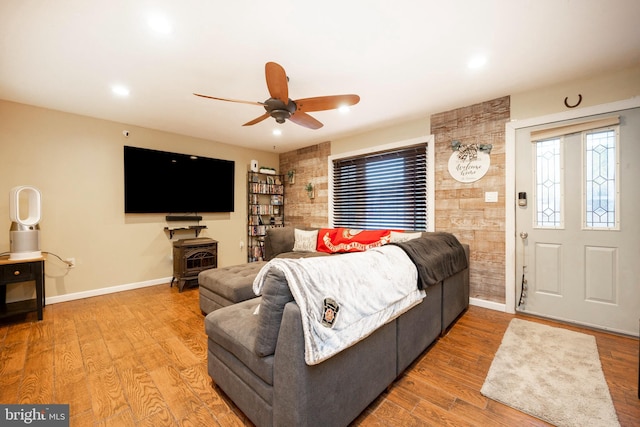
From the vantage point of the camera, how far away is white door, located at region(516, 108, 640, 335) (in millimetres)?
2334

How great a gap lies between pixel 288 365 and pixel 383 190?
3325 millimetres

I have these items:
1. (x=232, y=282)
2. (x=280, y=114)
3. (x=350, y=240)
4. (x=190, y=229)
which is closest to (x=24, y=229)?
(x=190, y=229)

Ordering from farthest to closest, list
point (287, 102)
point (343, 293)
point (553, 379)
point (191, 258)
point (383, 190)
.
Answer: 1. point (383, 190)
2. point (191, 258)
3. point (287, 102)
4. point (553, 379)
5. point (343, 293)

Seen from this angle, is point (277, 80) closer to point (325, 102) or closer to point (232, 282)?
point (325, 102)

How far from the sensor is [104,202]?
11.9 ft

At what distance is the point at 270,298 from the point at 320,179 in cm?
383

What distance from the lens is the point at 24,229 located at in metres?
2.77

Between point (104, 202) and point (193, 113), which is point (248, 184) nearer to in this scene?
point (193, 113)

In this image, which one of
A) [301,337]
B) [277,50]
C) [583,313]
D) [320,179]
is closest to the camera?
[301,337]

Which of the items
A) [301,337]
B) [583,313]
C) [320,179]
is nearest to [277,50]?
Result: [301,337]

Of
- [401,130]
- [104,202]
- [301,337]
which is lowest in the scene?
[301,337]

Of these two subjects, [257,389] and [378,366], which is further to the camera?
[378,366]
